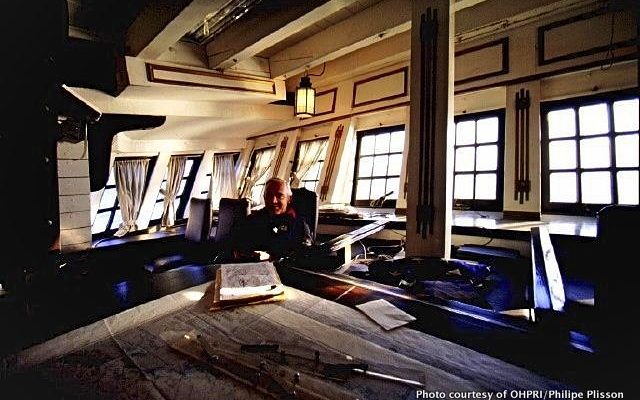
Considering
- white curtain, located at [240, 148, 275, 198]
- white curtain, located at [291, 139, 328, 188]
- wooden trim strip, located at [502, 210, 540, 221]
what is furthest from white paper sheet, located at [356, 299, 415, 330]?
white curtain, located at [240, 148, 275, 198]

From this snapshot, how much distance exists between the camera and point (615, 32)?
2834 mm

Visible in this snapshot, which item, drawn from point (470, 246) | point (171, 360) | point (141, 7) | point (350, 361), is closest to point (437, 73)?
point (470, 246)

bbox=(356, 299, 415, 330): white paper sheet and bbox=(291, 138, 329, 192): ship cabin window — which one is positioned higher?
bbox=(291, 138, 329, 192): ship cabin window

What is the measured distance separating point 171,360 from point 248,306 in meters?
0.33

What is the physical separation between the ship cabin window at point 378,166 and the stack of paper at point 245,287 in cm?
331

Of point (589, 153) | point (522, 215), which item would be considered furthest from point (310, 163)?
point (589, 153)

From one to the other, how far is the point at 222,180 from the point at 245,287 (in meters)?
6.09

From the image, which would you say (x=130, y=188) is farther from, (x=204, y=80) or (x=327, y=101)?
(x=327, y=101)

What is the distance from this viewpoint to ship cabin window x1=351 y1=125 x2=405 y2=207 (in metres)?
4.55

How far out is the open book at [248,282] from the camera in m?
1.09

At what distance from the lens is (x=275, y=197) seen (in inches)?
128

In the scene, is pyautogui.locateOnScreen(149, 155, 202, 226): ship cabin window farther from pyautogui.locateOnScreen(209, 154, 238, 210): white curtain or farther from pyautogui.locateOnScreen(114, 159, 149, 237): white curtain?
pyautogui.locateOnScreen(114, 159, 149, 237): white curtain

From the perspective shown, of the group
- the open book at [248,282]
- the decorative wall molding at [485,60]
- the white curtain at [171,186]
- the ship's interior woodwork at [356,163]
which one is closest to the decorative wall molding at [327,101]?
the ship's interior woodwork at [356,163]

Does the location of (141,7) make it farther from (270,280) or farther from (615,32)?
(615,32)
